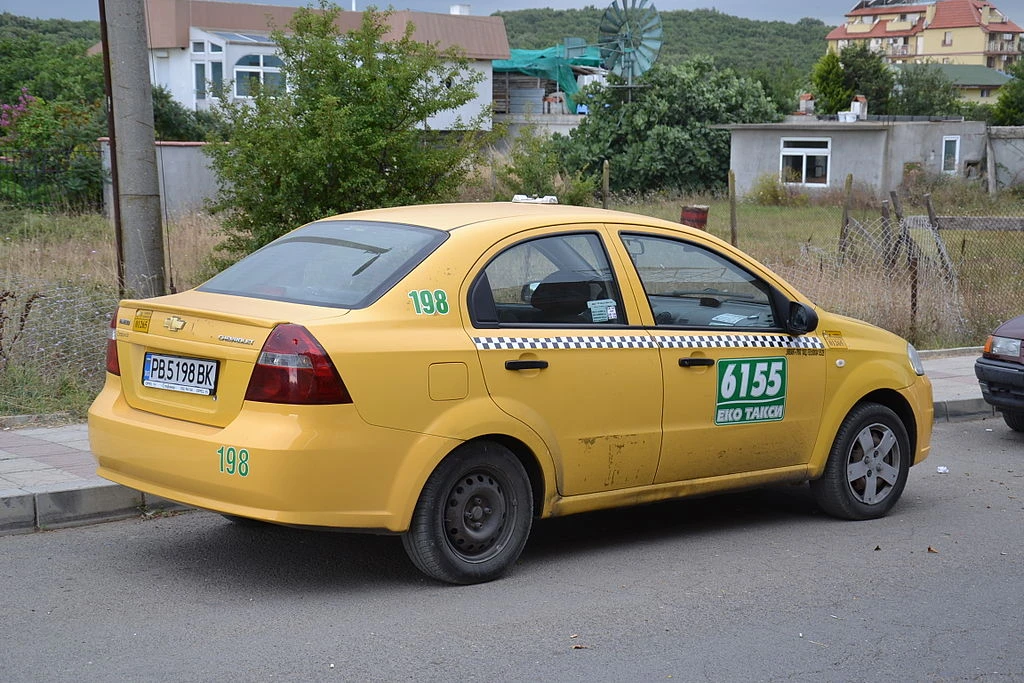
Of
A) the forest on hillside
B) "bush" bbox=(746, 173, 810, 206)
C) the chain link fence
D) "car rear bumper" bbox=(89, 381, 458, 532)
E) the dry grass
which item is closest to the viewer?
"car rear bumper" bbox=(89, 381, 458, 532)

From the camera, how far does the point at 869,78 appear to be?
68812mm

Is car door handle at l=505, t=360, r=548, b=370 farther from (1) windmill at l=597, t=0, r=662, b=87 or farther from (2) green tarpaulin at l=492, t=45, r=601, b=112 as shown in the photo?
(2) green tarpaulin at l=492, t=45, r=601, b=112

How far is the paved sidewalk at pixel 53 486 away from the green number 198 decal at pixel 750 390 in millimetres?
3046

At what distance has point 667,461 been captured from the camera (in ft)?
19.4

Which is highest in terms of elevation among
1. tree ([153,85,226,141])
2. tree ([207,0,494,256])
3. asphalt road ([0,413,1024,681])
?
tree ([153,85,226,141])

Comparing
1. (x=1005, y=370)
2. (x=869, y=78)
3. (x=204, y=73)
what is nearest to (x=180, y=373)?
(x=1005, y=370)

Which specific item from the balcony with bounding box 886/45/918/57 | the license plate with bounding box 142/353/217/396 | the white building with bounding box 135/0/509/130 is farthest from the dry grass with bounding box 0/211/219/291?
the balcony with bounding box 886/45/918/57

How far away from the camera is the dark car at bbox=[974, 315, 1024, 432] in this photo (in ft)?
30.5

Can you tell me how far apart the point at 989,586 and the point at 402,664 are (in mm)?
2914

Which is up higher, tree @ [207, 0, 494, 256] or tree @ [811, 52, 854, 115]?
tree @ [811, 52, 854, 115]

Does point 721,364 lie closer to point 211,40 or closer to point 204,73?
point 211,40

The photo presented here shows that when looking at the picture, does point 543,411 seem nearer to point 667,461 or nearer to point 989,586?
point 667,461

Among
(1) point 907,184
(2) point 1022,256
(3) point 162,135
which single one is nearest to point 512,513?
(2) point 1022,256

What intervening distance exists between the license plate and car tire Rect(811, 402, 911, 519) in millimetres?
3471
